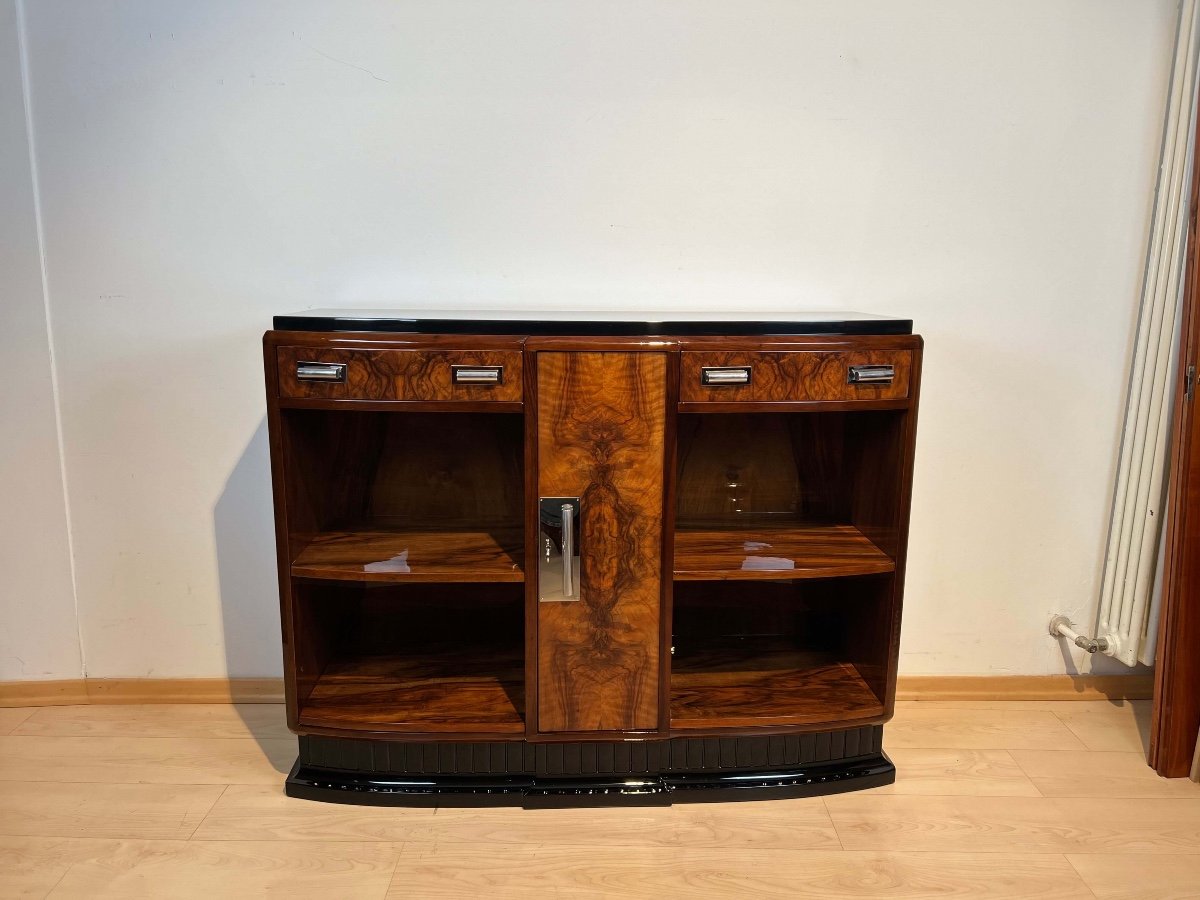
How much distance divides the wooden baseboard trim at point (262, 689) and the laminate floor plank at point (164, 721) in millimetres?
25

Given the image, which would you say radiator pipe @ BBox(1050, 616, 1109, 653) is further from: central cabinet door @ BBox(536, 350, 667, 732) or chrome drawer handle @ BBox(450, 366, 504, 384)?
chrome drawer handle @ BBox(450, 366, 504, 384)

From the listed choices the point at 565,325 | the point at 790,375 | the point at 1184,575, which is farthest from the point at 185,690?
the point at 1184,575

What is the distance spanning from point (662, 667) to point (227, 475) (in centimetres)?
124

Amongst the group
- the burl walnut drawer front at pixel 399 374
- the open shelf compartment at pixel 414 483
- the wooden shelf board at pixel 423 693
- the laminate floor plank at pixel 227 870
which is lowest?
the laminate floor plank at pixel 227 870

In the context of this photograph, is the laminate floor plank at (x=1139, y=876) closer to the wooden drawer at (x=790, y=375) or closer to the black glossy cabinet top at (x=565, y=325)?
the wooden drawer at (x=790, y=375)

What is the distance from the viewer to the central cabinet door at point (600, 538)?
181 centimetres

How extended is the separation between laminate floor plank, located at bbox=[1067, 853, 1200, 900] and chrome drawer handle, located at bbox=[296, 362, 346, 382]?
1.78m

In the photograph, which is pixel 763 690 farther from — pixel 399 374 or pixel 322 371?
pixel 322 371

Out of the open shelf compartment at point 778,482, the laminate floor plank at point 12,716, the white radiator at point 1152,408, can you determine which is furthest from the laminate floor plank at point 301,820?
the white radiator at point 1152,408

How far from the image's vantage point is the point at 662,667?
1.92m

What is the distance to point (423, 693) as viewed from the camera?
6.74 ft

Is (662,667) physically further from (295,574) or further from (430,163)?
(430,163)

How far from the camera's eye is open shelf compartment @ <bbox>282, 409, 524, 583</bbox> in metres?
2.03

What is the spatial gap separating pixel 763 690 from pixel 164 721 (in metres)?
1.55
